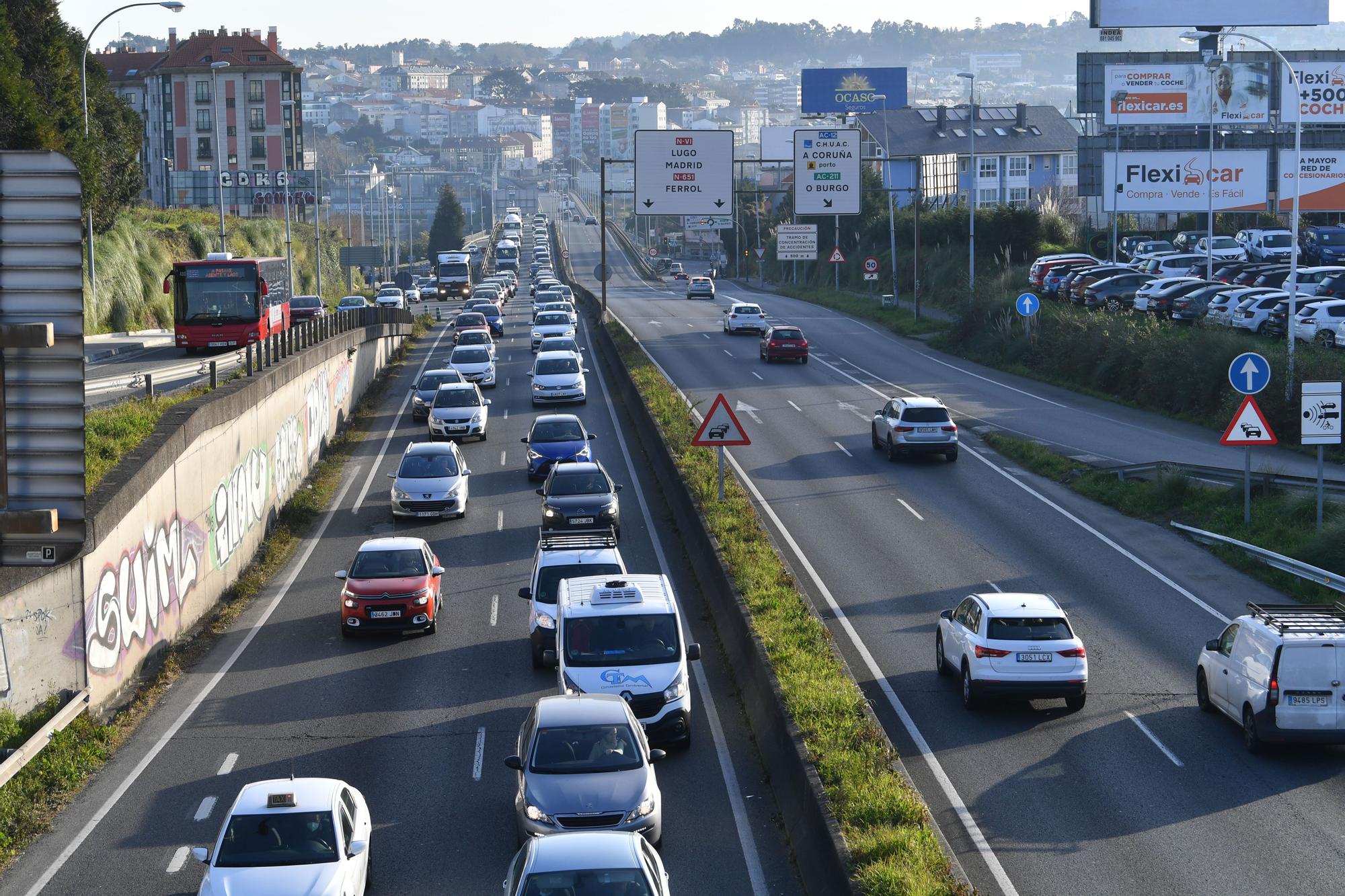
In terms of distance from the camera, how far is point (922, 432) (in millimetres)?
34938

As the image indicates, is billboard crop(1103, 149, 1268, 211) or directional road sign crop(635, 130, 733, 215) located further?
billboard crop(1103, 149, 1268, 211)

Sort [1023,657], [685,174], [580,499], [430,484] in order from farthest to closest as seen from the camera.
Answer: [685,174] < [430,484] < [580,499] < [1023,657]

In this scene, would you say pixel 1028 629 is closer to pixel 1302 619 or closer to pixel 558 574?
pixel 1302 619

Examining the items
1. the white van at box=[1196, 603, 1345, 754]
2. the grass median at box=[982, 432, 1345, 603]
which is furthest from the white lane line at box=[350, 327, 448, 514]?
the white van at box=[1196, 603, 1345, 754]

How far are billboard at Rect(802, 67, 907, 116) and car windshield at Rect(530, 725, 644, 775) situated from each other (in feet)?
475

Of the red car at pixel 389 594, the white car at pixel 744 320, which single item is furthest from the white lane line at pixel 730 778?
the white car at pixel 744 320

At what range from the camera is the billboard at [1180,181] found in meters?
67.4

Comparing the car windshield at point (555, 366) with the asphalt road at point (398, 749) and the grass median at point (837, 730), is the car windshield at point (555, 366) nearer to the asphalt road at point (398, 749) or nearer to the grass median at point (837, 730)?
the asphalt road at point (398, 749)

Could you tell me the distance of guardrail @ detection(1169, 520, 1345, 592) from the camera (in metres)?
21.7

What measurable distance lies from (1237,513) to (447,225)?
519 feet

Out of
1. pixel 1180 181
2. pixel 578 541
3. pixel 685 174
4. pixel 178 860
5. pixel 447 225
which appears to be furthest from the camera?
pixel 447 225

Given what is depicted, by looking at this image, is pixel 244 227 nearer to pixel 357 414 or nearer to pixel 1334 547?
pixel 357 414

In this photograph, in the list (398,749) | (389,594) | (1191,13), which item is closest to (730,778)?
(398,749)

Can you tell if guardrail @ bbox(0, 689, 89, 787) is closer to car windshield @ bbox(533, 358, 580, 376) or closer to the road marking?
the road marking
